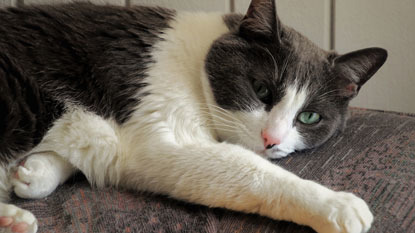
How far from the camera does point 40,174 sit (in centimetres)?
108

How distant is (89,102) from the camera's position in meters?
1.22

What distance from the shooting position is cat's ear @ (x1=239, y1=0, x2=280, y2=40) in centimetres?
120

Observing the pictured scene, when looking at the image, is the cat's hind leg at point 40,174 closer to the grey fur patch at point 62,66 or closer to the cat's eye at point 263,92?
the grey fur patch at point 62,66

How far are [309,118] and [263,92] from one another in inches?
7.0

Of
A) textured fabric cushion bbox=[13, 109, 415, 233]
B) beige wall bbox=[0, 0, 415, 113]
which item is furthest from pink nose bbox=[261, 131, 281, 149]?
beige wall bbox=[0, 0, 415, 113]

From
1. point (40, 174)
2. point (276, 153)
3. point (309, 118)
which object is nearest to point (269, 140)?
point (276, 153)

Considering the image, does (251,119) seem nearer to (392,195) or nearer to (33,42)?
(392,195)

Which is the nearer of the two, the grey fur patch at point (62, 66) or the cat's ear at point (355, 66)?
the grey fur patch at point (62, 66)

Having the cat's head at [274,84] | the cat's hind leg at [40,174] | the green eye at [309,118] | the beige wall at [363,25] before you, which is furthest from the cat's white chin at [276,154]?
the beige wall at [363,25]

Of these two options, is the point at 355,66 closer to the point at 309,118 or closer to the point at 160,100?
the point at 309,118

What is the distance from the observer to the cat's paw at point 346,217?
0.88m

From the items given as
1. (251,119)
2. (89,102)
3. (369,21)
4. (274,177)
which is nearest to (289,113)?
(251,119)

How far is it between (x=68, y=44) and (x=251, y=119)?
0.59m

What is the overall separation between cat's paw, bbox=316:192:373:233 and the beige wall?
122 cm
